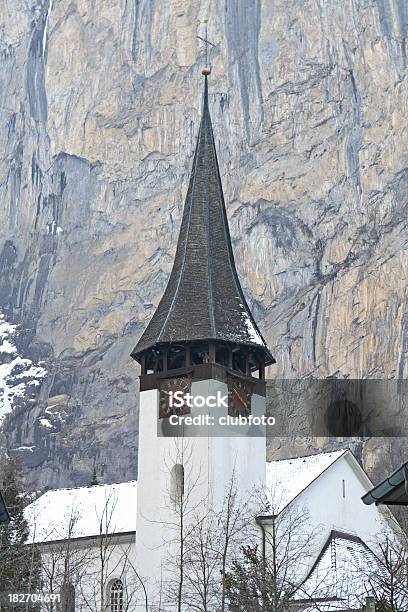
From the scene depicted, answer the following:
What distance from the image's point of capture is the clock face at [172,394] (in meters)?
30.0

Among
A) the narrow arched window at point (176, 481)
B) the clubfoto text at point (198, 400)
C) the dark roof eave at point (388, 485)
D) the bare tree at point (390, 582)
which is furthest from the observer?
the narrow arched window at point (176, 481)

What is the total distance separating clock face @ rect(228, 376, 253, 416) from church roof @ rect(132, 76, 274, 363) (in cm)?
107

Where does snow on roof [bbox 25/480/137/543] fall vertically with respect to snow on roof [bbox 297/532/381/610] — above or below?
above

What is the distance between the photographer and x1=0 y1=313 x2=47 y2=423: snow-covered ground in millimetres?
86188

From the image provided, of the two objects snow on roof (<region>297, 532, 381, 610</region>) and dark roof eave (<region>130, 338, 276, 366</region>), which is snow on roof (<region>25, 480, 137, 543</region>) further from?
snow on roof (<region>297, 532, 381, 610</region>)

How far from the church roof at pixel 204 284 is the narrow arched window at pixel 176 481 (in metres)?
3.37

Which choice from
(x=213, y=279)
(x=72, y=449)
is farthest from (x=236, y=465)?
(x=72, y=449)

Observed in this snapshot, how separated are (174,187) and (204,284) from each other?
179 feet

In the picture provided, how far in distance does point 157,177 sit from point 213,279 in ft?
182

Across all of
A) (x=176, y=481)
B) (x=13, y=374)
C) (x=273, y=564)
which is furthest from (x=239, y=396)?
(x=13, y=374)

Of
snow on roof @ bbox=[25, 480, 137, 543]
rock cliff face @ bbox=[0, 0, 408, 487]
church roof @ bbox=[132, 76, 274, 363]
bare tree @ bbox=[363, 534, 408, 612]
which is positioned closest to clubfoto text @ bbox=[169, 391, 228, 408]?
church roof @ bbox=[132, 76, 274, 363]

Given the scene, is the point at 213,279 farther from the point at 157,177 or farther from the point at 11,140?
the point at 11,140

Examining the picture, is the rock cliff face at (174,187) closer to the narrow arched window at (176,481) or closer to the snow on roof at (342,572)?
the snow on roof at (342,572)

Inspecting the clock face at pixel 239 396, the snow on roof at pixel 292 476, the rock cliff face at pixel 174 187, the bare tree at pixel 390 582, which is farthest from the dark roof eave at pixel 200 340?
the rock cliff face at pixel 174 187
